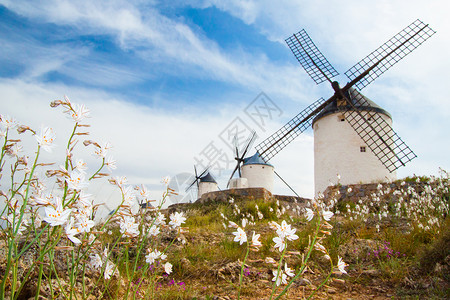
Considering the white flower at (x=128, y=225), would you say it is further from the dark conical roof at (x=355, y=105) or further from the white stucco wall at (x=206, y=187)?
the white stucco wall at (x=206, y=187)

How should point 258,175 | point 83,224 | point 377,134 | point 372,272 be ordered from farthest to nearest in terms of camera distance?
point 258,175 < point 377,134 < point 372,272 < point 83,224

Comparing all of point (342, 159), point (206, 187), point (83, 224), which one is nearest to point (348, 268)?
point (83, 224)

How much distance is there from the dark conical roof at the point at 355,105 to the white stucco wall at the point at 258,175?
8792 mm

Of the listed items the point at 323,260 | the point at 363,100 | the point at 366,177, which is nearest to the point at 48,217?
the point at 323,260

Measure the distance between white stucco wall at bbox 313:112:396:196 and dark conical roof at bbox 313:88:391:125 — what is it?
236 millimetres

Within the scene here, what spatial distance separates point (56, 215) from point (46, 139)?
0.47m

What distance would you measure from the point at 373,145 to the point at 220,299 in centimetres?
1322

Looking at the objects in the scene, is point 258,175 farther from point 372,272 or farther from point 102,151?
point 102,151

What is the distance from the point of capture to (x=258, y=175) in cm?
2412

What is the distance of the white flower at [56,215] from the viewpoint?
1.46m

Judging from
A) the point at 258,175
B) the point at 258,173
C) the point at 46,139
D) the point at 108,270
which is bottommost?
the point at 108,270

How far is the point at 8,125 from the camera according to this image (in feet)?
6.62

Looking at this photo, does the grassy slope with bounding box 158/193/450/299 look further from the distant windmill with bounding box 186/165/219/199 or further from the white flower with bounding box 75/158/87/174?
the distant windmill with bounding box 186/165/219/199

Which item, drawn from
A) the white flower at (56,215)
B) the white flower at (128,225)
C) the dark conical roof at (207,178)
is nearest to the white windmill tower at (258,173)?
the dark conical roof at (207,178)
